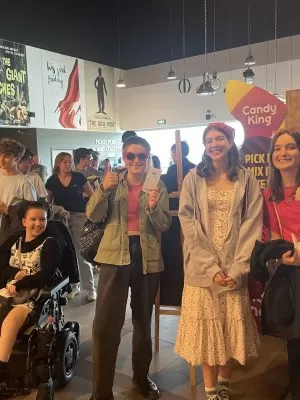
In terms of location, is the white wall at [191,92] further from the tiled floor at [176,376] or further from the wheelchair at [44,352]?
the wheelchair at [44,352]

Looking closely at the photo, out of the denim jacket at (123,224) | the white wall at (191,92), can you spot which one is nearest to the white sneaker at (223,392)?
the denim jacket at (123,224)

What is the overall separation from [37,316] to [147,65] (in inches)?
344

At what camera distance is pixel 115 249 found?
2.22 metres

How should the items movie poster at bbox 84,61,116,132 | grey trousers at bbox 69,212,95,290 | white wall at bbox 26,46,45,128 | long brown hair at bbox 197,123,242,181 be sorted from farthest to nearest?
movie poster at bbox 84,61,116,132
white wall at bbox 26,46,45,128
grey trousers at bbox 69,212,95,290
long brown hair at bbox 197,123,242,181

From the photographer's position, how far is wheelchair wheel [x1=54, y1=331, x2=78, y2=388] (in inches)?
98.0

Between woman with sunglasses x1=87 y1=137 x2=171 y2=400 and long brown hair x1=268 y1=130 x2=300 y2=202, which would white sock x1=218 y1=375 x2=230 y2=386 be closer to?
woman with sunglasses x1=87 y1=137 x2=171 y2=400

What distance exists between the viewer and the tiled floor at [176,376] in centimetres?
248

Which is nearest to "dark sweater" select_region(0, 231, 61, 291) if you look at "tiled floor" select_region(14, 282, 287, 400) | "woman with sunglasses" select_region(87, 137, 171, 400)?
"woman with sunglasses" select_region(87, 137, 171, 400)

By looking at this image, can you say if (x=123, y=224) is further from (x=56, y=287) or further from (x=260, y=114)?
(x=260, y=114)

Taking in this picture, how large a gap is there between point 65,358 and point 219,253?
124 cm

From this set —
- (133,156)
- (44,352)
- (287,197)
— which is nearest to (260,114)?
(287,197)

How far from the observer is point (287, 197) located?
2.06m

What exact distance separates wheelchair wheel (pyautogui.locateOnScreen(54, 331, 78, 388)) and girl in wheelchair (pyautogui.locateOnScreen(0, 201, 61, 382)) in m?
0.29

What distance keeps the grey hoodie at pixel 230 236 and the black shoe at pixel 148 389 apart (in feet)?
2.54
